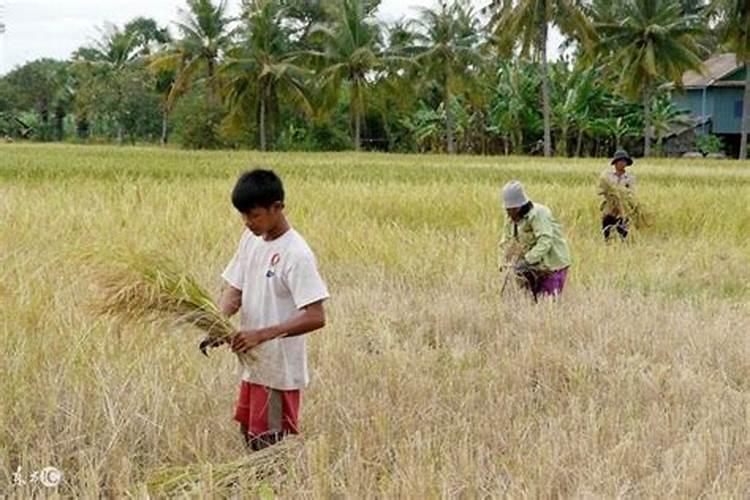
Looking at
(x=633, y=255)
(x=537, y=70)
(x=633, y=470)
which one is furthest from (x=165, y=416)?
(x=537, y=70)

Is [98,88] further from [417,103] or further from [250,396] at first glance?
[250,396]

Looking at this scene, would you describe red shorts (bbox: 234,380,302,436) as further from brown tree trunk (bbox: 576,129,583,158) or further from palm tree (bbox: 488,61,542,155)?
brown tree trunk (bbox: 576,129,583,158)

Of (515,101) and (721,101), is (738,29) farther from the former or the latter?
(515,101)

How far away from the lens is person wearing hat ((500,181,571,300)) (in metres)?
5.39

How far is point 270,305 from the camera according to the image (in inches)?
106

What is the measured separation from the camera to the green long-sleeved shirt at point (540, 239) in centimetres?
542

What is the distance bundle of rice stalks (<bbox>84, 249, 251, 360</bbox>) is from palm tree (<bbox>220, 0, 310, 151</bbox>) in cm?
3002

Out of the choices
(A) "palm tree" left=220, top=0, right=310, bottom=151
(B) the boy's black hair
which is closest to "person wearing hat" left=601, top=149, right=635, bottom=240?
(B) the boy's black hair

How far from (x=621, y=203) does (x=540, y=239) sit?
3.67 metres

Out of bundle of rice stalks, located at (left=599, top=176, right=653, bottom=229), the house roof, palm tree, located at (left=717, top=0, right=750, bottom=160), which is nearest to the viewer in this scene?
bundle of rice stalks, located at (left=599, top=176, right=653, bottom=229)

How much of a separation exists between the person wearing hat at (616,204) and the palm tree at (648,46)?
22639 millimetres

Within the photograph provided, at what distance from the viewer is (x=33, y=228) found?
6.73 meters

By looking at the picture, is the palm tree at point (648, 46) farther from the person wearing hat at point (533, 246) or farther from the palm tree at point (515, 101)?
the person wearing hat at point (533, 246)

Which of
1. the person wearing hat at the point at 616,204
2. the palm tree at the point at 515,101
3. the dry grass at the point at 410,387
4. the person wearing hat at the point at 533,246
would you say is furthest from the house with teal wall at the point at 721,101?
the person wearing hat at the point at 533,246
